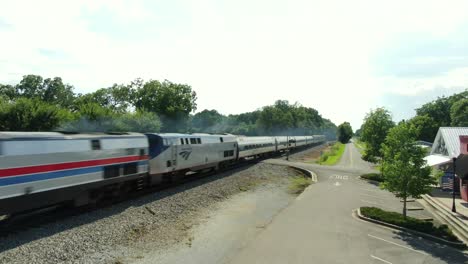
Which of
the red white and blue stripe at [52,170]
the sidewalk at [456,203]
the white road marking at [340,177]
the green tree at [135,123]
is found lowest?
the sidewalk at [456,203]

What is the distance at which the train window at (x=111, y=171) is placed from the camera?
2108 cm

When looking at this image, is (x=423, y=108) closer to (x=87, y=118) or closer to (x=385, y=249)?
(x=87, y=118)

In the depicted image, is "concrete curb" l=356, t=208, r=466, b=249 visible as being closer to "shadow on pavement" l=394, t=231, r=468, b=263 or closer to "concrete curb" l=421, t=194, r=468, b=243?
"shadow on pavement" l=394, t=231, r=468, b=263

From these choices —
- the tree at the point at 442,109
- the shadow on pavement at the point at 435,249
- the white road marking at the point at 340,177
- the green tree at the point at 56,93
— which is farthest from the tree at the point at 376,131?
the green tree at the point at 56,93

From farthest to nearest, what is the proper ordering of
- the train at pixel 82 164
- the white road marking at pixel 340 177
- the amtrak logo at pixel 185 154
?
the white road marking at pixel 340 177
the amtrak logo at pixel 185 154
the train at pixel 82 164

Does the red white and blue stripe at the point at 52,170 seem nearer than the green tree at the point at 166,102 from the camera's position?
Yes

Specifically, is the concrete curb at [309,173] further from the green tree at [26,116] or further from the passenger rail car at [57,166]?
the green tree at [26,116]

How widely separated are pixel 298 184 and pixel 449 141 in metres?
17.1

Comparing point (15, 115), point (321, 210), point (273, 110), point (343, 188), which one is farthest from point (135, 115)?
point (273, 110)

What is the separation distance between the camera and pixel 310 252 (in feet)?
55.2

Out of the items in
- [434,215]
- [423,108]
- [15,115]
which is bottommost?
[434,215]

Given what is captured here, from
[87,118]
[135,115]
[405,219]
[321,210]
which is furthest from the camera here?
[135,115]

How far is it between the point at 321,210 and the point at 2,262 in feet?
61.8

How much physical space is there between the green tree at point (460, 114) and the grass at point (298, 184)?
239 ft
